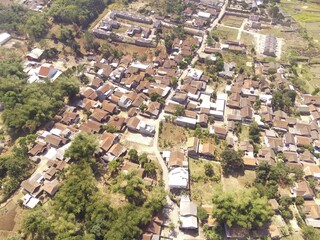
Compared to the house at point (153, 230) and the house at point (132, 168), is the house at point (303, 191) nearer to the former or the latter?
the house at point (153, 230)

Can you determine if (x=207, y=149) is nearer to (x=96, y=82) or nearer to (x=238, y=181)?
(x=238, y=181)

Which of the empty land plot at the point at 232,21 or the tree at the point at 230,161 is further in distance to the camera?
the empty land plot at the point at 232,21

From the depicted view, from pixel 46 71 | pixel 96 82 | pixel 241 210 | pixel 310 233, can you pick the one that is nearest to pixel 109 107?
pixel 96 82

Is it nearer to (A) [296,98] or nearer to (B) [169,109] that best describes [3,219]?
(B) [169,109]

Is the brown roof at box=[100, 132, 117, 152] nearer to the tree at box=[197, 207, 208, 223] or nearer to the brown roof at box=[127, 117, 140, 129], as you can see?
the brown roof at box=[127, 117, 140, 129]

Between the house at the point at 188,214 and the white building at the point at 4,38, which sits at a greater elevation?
the white building at the point at 4,38

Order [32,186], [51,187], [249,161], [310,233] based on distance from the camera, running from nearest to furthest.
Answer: [310,233], [51,187], [32,186], [249,161]

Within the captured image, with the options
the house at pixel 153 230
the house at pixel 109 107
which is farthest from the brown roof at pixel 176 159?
the house at pixel 109 107
